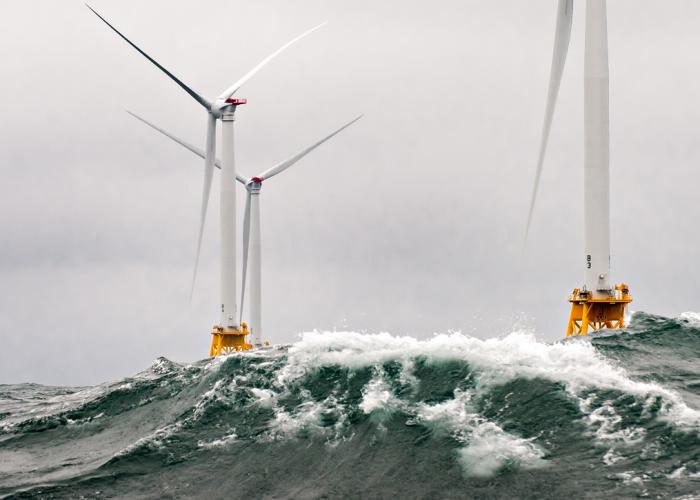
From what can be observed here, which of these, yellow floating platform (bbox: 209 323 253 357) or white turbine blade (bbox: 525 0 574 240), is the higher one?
white turbine blade (bbox: 525 0 574 240)

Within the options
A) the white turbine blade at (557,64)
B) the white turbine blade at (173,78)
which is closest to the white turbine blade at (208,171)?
the white turbine blade at (173,78)

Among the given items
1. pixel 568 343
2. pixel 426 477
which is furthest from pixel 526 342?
pixel 426 477

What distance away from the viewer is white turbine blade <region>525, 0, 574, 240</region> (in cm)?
7894

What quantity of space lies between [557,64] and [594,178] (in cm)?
881

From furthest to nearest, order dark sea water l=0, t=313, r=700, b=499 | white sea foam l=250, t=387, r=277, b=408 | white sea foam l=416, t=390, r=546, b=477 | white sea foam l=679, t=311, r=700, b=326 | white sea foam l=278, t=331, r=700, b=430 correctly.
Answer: white sea foam l=679, t=311, r=700, b=326, white sea foam l=250, t=387, r=277, b=408, white sea foam l=278, t=331, r=700, b=430, white sea foam l=416, t=390, r=546, b=477, dark sea water l=0, t=313, r=700, b=499

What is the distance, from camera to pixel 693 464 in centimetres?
3969

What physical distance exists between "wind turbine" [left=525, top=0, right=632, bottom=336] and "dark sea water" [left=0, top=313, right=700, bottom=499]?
17.2 m

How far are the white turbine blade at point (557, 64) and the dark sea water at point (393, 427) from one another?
20.5 metres

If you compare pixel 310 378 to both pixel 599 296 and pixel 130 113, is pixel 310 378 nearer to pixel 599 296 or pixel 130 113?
pixel 599 296

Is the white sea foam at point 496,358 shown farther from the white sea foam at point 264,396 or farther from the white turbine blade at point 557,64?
the white turbine blade at point 557,64

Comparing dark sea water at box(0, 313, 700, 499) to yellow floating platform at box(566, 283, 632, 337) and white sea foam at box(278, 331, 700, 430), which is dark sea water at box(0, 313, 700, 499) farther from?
yellow floating platform at box(566, 283, 632, 337)

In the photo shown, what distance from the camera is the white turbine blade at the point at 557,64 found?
78938 millimetres

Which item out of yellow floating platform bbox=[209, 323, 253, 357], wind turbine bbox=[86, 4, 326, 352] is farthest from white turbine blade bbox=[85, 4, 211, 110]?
yellow floating platform bbox=[209, 323, 253, 357]

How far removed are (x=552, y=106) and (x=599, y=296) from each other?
1388cm
